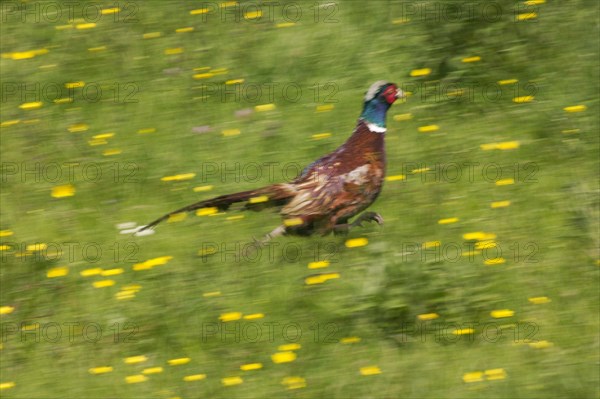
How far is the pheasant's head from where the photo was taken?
233 inches

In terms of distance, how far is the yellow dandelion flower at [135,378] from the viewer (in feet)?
16.1

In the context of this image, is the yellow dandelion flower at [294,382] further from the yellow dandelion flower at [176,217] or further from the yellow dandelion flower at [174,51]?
the yellow dandelion flower at [174,51]

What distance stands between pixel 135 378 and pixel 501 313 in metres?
1.79

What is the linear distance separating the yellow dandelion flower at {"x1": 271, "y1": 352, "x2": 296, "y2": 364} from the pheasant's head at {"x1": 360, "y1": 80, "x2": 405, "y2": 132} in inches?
60.2

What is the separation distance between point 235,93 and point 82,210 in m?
1.60

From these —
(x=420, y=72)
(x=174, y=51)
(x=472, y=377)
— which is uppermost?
(x=174, y=51)

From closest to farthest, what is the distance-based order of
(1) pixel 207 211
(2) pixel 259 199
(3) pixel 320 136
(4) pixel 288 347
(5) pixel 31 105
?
(4) pixel 288 347 → (2) pixel 259 199 → (1) pixel 207 211 → (3) pixel 320 136 → (5) pixel 31 105

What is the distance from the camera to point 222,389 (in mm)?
4836

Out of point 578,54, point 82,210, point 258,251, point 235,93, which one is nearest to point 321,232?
point 258,251

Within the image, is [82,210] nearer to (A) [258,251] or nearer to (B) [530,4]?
(A) [258,251]

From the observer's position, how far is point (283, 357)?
16.3 feet

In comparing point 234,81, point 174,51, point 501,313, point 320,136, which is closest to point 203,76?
point 234,81

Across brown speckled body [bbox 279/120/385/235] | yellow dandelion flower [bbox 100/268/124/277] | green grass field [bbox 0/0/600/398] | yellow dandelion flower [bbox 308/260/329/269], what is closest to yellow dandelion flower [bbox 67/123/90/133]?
green grass field [bbox 0/0/600/398]

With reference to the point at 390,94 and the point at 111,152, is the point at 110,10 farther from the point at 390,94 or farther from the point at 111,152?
the point at 390,94
